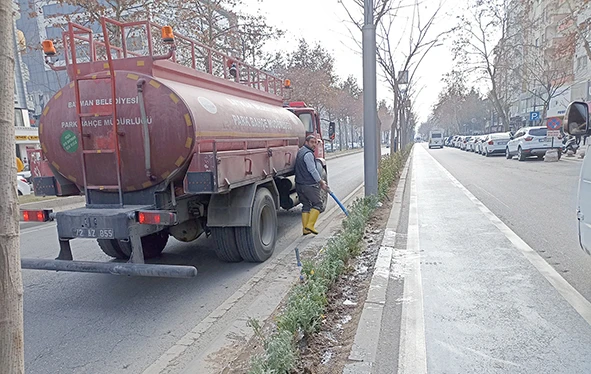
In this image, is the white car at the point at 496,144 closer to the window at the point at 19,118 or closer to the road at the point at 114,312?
the road at the point at 114,312

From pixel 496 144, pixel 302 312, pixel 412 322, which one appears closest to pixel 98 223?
pixel 302 312

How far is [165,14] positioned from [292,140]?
11.6 meters

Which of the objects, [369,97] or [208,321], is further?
[369,97]

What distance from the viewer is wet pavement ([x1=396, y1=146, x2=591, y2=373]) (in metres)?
3.10

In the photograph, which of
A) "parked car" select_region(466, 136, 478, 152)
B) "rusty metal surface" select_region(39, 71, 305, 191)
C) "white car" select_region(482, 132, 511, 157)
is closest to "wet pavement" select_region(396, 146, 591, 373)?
"rusty metal surface" select_region(39, 71, 305, 191)

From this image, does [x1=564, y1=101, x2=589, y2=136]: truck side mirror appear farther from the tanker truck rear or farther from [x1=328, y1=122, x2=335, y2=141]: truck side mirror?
[x1=328, y1=122, x2=335, y2=141]: truck side mirror

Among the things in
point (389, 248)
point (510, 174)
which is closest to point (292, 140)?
point (389, 248)

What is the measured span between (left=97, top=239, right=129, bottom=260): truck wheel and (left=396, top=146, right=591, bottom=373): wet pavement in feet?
13.0

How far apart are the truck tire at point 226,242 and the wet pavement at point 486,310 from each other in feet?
7.38

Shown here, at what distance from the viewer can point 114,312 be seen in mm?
4398

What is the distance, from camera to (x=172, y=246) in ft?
23.5

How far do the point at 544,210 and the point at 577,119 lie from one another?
5.36 meters

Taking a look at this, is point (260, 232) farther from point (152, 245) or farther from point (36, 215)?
point (36, 215)

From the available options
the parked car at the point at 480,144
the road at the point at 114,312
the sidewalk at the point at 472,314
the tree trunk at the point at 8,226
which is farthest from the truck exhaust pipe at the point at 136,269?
the parked car at the point at 480,144
